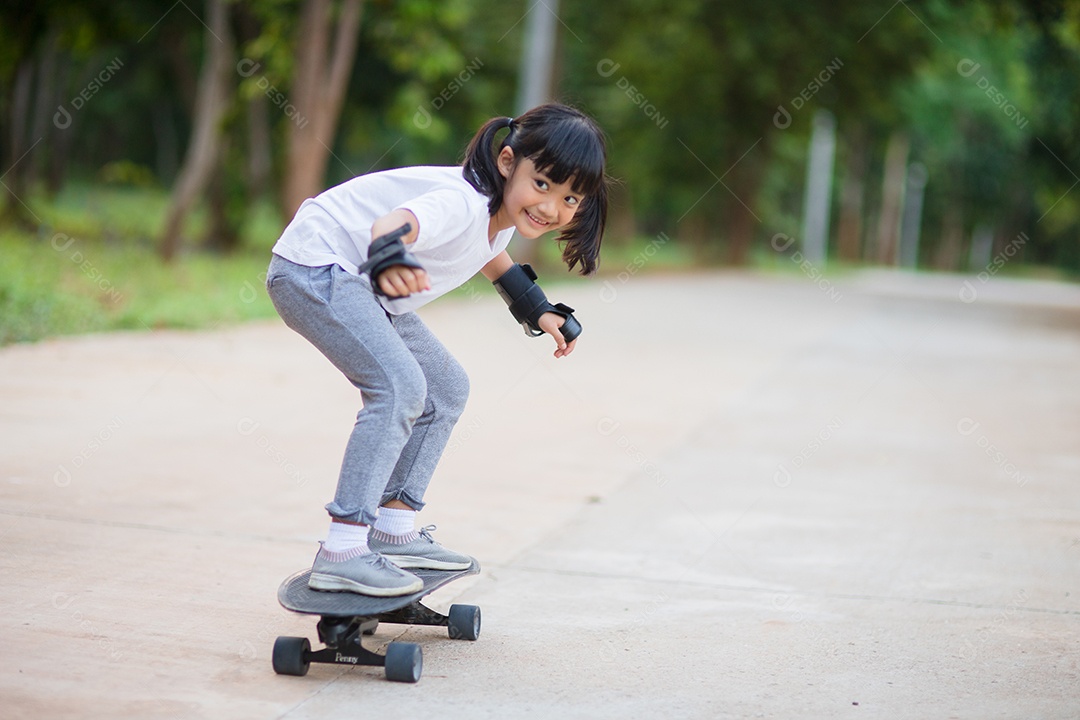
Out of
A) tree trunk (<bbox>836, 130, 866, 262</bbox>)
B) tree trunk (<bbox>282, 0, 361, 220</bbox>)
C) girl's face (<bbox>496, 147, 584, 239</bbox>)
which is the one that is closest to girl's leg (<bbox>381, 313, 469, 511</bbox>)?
girl's face (<bbox>496, 147, 584, 239</bbox>)

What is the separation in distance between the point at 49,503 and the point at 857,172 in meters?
47.7

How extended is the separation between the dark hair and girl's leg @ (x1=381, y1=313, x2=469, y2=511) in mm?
435

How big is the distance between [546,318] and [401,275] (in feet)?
2.32

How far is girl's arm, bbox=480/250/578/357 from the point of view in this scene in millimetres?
3377

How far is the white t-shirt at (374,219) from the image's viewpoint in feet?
9.99

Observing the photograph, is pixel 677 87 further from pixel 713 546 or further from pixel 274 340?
pixel 713 546

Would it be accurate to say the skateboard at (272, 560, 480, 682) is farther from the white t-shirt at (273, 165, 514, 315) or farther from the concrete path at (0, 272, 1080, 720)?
the white t-shirt at (273, 165, 514, 315)

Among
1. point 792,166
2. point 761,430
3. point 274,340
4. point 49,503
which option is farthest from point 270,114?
point 792,166

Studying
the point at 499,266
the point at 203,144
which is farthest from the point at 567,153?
the point at 203,144

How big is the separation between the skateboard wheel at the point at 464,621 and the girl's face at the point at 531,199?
3.31ft

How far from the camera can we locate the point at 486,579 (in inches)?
155

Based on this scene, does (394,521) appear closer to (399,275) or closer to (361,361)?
(361,361)

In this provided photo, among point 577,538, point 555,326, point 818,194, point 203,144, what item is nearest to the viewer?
point 555,326

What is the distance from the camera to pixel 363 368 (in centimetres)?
299
